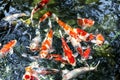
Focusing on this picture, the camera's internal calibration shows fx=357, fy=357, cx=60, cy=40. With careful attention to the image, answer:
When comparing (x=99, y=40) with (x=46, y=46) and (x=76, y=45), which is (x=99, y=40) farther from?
(x=46, y=46)

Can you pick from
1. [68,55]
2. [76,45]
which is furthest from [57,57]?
[76,45]

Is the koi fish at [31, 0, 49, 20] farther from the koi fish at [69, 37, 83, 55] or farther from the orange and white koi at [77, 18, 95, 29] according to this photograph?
the koi fish at [69, 37, 83, 55]

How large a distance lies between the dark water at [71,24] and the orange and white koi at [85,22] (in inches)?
1.8

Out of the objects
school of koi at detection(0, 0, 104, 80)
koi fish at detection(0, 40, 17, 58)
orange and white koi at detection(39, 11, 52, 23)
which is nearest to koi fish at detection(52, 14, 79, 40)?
school of koi at detection(0, 0, 104, 80)

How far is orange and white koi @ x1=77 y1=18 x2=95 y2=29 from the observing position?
12.6 ft

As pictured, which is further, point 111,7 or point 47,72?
point 111,7

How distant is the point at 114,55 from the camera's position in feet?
12.1

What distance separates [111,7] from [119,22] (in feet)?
0.79

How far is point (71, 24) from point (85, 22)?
0.50ft

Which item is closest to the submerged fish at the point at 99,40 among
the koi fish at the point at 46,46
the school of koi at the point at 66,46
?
the school of koi at the point at 66,46

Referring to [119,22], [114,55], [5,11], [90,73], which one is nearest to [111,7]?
[119,22]

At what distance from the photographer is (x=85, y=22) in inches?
151

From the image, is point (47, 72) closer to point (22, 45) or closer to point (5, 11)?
point (22, 45)

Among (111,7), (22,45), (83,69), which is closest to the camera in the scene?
(83,69)
